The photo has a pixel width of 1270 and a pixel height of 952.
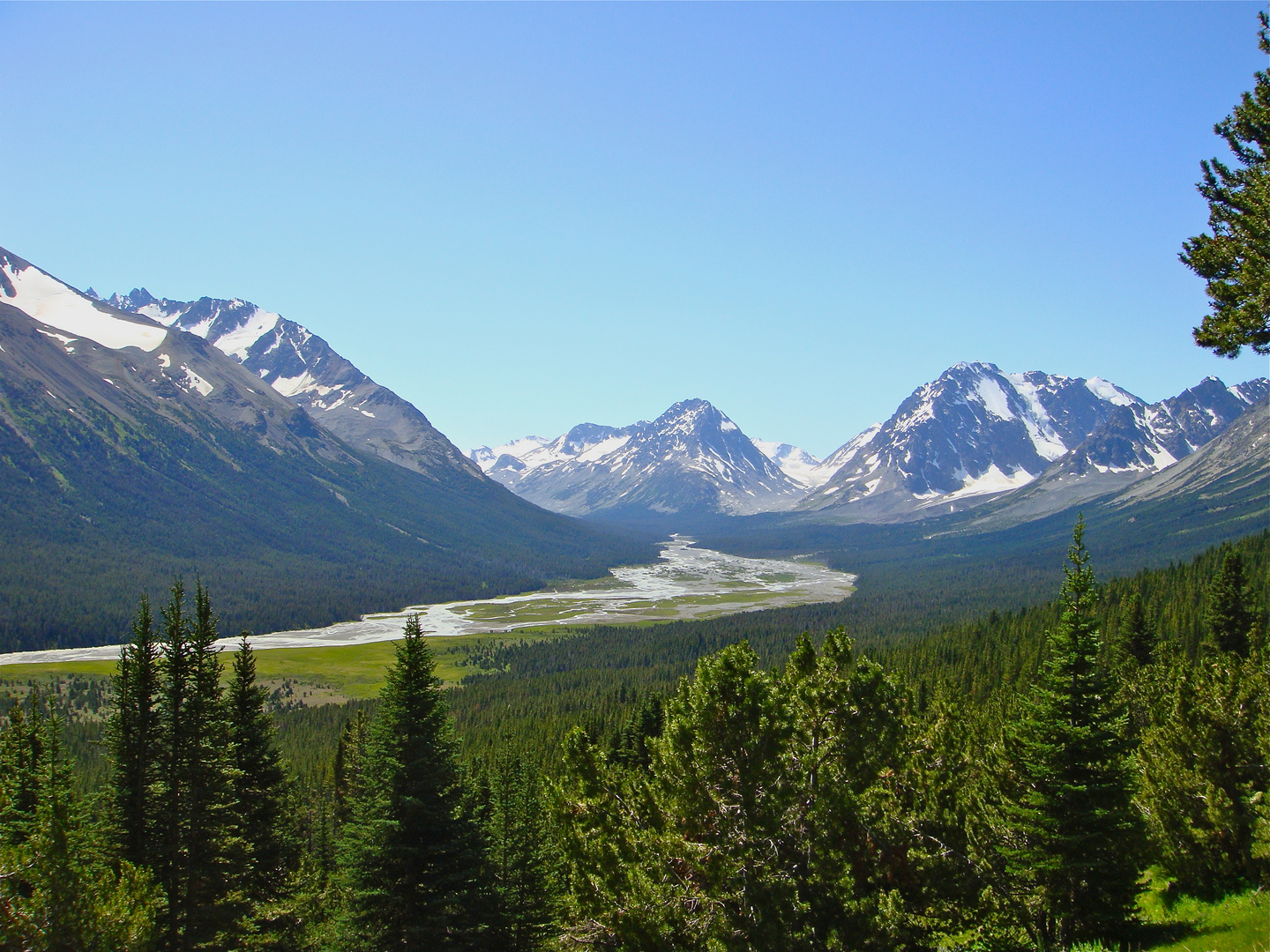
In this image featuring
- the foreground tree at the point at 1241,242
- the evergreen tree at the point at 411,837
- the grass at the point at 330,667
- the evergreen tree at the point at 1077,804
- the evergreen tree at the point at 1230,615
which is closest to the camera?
the foreground tree at the point at 1241,242

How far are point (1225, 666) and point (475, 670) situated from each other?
476 ft

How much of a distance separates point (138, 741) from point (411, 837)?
32.7 feet

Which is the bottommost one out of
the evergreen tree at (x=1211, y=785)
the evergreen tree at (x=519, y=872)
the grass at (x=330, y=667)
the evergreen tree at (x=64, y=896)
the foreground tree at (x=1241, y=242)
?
the grass at (x=330, y=667)

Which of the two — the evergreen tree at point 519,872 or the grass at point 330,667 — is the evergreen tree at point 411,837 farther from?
the grass at point 330,667

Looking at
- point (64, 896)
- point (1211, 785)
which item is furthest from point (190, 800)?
point (1211, 785)

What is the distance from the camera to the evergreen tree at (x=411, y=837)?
24.9 m

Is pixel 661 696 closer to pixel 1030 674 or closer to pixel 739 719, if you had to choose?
pixel 739 719

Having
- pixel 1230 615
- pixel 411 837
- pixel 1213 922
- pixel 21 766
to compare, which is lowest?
pixel 1213 922

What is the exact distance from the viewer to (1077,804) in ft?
69.6

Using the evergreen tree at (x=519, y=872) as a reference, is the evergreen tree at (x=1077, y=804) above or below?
above

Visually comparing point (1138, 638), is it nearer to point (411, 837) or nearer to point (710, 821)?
point (710, 821)

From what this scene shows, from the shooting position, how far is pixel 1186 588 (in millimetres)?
109062

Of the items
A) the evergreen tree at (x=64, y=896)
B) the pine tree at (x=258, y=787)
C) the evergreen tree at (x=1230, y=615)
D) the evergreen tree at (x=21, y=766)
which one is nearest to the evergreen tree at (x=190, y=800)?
the evergreen tree at (x=64, y=896)

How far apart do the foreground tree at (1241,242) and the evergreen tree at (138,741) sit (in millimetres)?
31840
